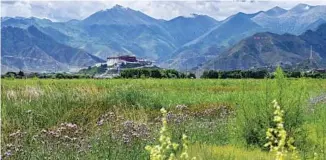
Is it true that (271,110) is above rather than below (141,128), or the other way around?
above

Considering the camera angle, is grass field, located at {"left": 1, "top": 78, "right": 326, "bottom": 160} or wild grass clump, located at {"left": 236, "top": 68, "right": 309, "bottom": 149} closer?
grass field, located at {"left": 1, "top": 78, "right": 326, "bottom": 160}

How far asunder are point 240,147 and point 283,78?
6.41 ft

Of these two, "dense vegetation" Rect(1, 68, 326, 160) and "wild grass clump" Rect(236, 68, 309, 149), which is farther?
"wild grass clump" Rect(236, 68, 309, 149)

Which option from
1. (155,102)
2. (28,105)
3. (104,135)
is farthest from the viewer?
(155,102)

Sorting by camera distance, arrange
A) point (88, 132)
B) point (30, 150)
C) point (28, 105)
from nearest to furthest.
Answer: point (30, 150) → point (88, 132) → point (28, 105)

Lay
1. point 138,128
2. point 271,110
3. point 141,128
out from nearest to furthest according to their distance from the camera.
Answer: point 138,128, point 141,128, point 271,110

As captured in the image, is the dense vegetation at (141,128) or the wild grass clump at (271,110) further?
the wild grass clump at (271,110)

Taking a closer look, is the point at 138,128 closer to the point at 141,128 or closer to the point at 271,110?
the point at 141,128

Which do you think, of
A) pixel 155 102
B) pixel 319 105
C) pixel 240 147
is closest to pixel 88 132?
pixel 240 147

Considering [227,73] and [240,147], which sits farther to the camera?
[227,73]

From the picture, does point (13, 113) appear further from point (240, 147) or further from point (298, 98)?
point (298, 98)

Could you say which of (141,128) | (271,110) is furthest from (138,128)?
(271,110)

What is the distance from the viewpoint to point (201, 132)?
1424cm

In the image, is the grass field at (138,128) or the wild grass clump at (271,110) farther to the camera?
the wild grass clump at (271,110)
